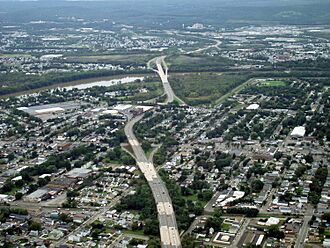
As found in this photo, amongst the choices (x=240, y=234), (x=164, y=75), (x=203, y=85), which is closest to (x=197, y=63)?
(x=164, y=75)

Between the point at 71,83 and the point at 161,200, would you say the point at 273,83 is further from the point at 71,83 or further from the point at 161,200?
the point at 161,200

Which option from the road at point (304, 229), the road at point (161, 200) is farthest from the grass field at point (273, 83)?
the road at point (304, 229)

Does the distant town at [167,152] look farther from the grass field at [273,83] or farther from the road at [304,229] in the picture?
the grass field at [273,83]

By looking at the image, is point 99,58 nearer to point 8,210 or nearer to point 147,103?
point 147,103

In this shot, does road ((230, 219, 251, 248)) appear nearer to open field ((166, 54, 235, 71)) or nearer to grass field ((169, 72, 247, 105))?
grass field ((169, 72, 247, 105))

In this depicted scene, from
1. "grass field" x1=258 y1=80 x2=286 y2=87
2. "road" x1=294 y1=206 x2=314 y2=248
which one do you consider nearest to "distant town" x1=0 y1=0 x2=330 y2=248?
"road" x1=294 y1=206 x2=314 y2=248
